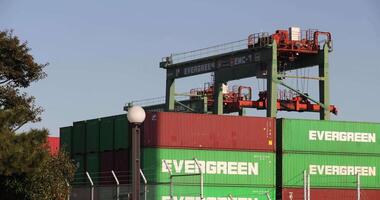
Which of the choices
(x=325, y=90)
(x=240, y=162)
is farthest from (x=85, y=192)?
(x=325, y=90)

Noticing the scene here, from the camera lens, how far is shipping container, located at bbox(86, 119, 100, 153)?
45.3 m

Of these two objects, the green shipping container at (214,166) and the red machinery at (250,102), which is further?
the red machinery at (250,102)

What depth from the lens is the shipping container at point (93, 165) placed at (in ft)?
145

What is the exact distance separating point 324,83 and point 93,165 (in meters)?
20.2

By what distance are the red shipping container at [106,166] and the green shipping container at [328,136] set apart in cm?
865

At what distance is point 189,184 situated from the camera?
39.8 metres

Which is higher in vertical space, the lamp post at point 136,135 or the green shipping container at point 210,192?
the lamp post at point 136,135

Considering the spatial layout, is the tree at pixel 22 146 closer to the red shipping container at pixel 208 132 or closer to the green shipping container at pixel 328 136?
the red shipping container at pixel 208 132

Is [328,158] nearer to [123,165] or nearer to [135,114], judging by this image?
[123,165]

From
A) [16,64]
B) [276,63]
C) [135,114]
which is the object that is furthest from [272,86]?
[135,114]

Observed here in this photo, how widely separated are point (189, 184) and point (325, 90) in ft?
71.3

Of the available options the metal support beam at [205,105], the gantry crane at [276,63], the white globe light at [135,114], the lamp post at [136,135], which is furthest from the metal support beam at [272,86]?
the white globe light at [135,114]

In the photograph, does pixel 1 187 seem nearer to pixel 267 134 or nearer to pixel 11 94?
pixel 11 94

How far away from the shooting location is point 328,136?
4450cm
